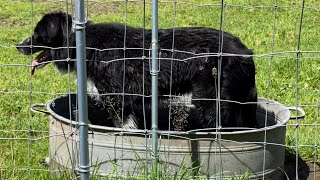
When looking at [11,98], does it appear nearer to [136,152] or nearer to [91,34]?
[91,34]

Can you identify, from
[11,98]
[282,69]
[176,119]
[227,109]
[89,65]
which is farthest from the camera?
[282,69]

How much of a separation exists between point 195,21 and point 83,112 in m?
7.37

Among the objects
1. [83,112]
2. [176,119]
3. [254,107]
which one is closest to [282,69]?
[254,107]

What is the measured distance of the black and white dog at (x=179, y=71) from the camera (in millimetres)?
4598

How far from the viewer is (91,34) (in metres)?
5.13

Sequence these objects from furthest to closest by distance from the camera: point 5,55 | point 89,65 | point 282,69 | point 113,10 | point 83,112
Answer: point 113,10 → point 5,55 → point 282,69 → point 89,65 → point 83,112

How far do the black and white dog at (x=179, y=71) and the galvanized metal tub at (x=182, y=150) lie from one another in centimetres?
61

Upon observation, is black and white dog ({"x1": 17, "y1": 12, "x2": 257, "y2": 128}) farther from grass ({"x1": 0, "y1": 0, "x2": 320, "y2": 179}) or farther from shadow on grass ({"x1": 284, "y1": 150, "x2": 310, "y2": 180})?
shadow on grass ({"x1": 284, "y1": 150, "x2": 310, "y2": 180})

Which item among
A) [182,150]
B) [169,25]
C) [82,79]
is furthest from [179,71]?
[169,25]

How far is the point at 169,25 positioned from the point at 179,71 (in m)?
4.98

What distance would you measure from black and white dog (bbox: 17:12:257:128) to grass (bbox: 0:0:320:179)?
0.92 feet

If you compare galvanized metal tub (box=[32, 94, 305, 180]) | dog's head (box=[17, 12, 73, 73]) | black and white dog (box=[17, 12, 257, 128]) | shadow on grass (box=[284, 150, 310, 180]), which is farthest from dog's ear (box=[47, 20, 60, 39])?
shadow on grass (box=[284, 150, 310, 180])

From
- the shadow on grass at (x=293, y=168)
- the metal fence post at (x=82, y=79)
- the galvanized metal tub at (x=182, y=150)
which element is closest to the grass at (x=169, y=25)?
the shadow on grass at (x=293, y=168)

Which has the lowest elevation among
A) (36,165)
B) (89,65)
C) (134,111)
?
(36,165)
